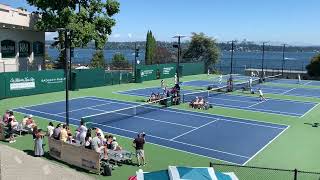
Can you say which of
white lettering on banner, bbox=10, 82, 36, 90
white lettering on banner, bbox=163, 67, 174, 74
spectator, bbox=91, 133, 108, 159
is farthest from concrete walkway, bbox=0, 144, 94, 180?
white lettering on banner, bbox=163, 67, 174, 74

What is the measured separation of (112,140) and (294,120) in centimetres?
1508

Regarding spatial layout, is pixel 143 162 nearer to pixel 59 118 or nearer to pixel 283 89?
pixel 59 118

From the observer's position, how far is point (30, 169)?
54.9 ft

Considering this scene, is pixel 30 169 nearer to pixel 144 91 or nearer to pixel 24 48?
pixel 144 91

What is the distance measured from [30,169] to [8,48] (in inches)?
1141

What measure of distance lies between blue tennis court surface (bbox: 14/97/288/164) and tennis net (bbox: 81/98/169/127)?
347 millimetres

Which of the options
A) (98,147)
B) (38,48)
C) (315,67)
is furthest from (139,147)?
(315,67)

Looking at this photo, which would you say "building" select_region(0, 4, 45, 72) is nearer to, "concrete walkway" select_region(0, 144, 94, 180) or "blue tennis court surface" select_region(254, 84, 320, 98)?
"concrete walkway" select_region(0, 144, 94, 180)

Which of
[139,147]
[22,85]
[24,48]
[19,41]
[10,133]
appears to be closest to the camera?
[139,147]

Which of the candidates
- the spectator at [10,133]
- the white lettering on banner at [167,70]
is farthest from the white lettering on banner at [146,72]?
the spectator at [10,133]

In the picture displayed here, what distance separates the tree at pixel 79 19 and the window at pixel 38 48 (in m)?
1.77

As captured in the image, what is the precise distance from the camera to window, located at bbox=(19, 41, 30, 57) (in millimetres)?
44625

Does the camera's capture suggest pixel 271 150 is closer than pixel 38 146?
No

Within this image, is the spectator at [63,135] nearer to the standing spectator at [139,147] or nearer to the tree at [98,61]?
the standing spectator at [139,147]
